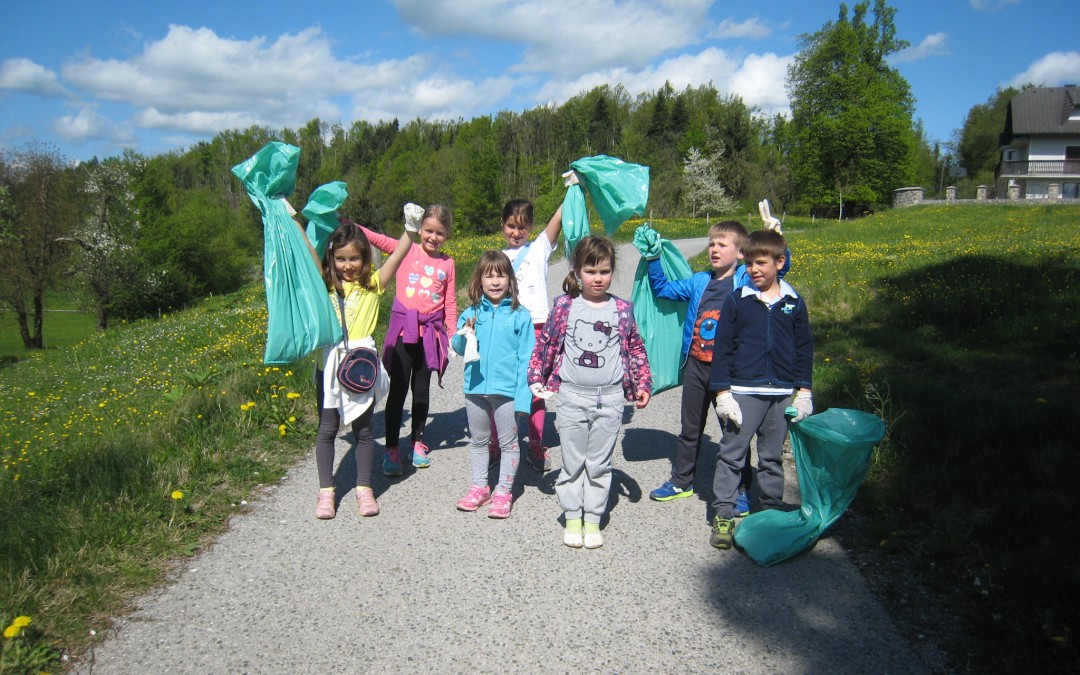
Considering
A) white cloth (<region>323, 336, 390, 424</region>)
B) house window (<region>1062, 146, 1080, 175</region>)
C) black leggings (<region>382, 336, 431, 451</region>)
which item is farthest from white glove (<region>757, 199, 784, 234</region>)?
house window (<region>1062, 146, 1080, 175</region>)

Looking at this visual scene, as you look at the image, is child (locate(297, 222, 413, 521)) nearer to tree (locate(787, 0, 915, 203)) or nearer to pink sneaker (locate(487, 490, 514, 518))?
pink sneaker (locate(487, 490, 514, 518))

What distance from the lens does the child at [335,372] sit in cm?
425

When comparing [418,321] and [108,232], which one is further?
[108,232]

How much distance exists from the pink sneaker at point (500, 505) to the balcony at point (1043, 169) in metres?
60.1

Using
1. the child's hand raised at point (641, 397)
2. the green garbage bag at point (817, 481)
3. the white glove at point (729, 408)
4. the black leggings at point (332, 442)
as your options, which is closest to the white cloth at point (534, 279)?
the child's hand raised at point (641, 397)

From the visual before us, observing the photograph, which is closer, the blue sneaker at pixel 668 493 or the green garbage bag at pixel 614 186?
the blue sneaker at pixel 668 493

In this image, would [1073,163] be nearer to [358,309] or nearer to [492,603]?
[358,309]

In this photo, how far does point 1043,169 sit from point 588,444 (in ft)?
210

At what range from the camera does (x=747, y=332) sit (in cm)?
386

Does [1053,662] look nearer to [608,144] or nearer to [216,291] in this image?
[216,291]

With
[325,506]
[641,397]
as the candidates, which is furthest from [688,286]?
[325,506]

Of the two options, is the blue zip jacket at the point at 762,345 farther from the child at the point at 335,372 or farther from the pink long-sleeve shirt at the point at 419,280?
the child at the point at 335,372

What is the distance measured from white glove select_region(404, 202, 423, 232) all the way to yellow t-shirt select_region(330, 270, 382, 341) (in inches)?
20.9

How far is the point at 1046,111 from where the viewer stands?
5431 cm
